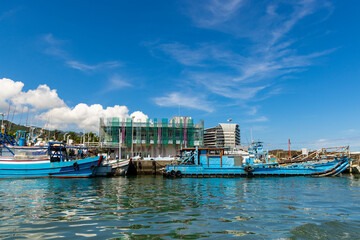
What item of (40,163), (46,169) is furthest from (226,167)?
(40,163)

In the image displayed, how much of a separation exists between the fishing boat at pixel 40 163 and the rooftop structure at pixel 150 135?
76.2 ft

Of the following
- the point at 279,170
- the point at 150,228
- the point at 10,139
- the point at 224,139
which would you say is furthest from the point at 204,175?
the point at 224,139

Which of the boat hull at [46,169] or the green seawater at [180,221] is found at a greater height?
the green seawater at [180,221]

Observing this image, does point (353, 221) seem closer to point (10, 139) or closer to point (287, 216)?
point (287, 216)

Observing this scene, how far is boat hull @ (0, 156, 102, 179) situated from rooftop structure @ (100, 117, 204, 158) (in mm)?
24123

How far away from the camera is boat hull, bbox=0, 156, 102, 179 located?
27.6 m

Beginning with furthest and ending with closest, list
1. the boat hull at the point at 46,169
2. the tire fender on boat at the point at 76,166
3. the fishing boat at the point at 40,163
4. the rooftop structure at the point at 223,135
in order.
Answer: the rooftop structure at the point at 223,135, the tire fender on boat at the point at 76,166, the fishing boat at the point at 40,163, the boat hull at the point at 46,169

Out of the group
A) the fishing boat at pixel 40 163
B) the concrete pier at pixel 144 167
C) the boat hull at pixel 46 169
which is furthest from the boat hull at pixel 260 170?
the fishing boat at pixel 40 163

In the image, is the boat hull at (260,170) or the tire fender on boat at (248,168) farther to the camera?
the tire fender on boat at (248,168)

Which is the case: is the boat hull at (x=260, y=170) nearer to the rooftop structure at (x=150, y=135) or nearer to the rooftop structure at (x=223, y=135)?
the rooftop structure at (x=150, y=135)

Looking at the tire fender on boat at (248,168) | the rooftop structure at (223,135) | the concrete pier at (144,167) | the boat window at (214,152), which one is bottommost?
the concrete pier at (144,167)

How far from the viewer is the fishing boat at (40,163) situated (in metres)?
27.7

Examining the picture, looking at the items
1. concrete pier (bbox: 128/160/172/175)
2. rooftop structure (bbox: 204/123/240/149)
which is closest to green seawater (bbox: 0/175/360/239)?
concrete pier (bbox: 128/160/172/175)

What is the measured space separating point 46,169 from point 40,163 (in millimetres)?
1040
